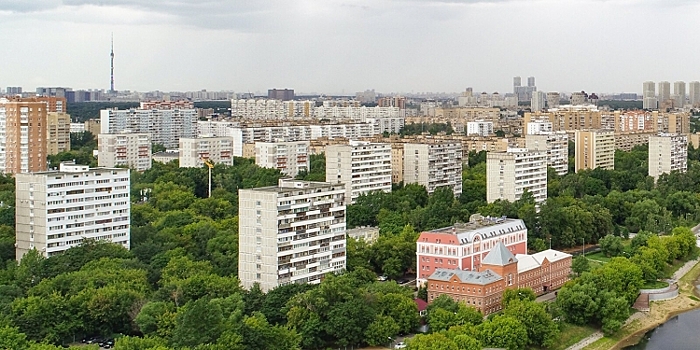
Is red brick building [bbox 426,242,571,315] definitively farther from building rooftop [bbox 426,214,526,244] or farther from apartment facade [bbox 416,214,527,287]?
building rooftop [bbox 426,214,526,244]

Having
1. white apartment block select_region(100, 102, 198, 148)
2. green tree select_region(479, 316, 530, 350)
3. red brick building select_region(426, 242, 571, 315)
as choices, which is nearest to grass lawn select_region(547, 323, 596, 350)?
green tree select_region(479, 316, 530, 350)

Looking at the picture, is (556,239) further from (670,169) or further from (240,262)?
(670,169)

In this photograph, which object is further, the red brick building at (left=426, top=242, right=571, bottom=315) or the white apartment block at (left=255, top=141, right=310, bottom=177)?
the white apartment block at (left=255, top=141, right=310, bottom=177)

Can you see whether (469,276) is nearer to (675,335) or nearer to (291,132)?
(675,335)

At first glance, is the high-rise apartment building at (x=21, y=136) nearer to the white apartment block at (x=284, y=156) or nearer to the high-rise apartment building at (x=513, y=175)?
the white apartment block at (x=284, y=156)

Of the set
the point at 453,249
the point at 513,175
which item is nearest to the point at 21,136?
the point at 513,175

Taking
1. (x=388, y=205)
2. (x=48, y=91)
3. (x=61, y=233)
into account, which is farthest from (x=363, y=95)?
(x=61, y=233)
